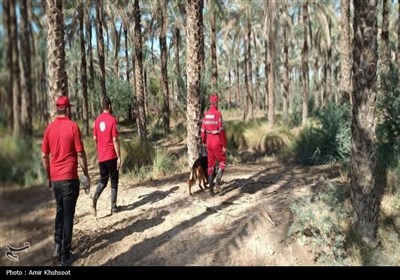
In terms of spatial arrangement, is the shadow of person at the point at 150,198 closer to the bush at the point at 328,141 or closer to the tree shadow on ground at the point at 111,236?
the tree shadow on ground at the point at 111,236

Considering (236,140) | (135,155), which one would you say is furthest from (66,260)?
(236,140)

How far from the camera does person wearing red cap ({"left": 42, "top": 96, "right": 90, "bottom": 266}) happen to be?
479 cm

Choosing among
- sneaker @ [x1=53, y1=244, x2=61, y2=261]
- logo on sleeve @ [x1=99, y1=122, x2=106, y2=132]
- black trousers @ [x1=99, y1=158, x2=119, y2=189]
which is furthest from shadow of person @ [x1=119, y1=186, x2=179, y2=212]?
sneaker @ [x1=53, y1=244, x2=61, y2=261]

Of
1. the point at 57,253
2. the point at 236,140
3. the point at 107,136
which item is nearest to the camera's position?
the point at 57,253

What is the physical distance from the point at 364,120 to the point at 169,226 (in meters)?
3.51

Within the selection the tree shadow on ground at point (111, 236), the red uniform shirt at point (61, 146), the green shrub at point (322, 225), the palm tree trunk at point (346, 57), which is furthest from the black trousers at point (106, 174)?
the palm tree trunk at point (346, 57)

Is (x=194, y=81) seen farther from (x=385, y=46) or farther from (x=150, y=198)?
(x=385, y=46)

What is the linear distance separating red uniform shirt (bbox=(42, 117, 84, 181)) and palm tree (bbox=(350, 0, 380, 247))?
14.1 ft

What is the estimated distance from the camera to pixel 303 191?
7.82 m

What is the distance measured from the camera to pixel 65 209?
4.88 meters

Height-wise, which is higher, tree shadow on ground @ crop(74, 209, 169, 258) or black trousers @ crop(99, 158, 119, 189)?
Answer: black trousers @ crop(99, 158, 119, 189)

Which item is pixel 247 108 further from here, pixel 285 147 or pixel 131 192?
pixel 131 192

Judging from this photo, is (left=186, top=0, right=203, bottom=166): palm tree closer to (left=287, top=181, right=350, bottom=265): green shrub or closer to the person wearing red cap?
(left=287, top=181, right=350, bottom=265): green shrub

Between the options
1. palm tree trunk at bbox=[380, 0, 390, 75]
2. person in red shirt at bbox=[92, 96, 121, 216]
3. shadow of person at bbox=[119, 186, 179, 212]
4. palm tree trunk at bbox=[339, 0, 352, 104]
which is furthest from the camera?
palm tree trunk at bbox=[380, 0, 390, 75]
